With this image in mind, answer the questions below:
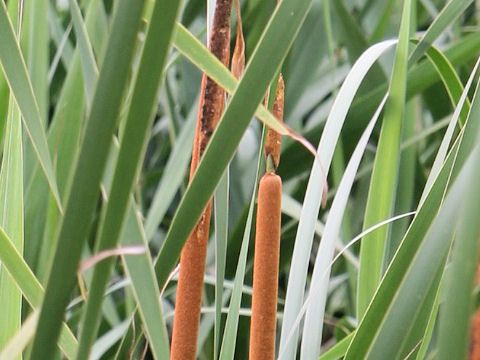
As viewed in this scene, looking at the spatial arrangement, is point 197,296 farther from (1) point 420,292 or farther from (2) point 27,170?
(2) point 27,170

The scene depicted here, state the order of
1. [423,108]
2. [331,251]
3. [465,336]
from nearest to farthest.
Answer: [465,336], [331,251], [423,108]

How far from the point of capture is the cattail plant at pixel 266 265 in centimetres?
41

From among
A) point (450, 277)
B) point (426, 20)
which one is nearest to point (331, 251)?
point (450, 277)

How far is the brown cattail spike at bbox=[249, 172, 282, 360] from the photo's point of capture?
1.34 feet

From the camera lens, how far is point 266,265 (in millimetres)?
408

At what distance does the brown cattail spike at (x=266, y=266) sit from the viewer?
16.0 inches

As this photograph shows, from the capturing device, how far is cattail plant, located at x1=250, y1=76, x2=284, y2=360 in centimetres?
41

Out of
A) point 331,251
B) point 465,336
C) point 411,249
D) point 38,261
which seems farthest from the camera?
point 38,261

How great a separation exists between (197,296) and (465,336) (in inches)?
7.0

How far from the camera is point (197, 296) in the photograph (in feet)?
1.30

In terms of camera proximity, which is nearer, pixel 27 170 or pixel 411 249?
pixel 411 249

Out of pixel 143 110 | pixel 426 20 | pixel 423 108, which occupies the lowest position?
pixel 423 108

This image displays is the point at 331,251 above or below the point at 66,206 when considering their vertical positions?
below

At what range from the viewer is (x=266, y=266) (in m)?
0.41
